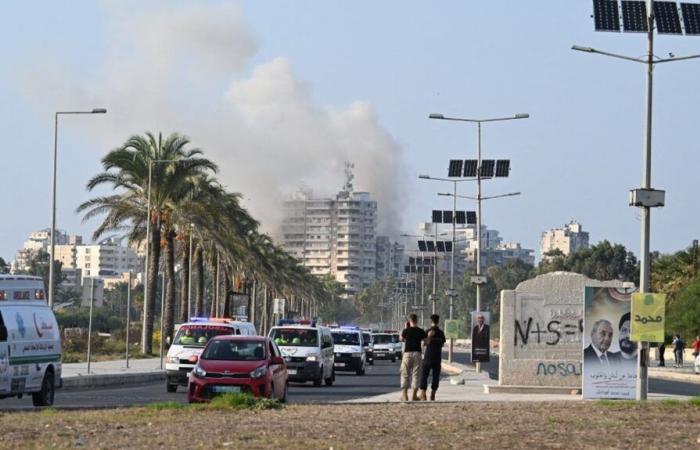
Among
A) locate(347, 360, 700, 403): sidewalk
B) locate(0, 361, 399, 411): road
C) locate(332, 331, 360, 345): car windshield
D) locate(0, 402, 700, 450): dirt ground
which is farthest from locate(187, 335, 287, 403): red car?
locate(332, 331, 360, 345): car windshield

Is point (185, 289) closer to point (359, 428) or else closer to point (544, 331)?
point (544, 331)

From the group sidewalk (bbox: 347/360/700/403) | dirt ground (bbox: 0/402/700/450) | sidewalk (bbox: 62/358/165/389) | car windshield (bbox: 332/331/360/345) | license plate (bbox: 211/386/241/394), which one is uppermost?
car windshield (bbox: 332/331/360/345)

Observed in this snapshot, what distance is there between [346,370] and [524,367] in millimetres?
24038

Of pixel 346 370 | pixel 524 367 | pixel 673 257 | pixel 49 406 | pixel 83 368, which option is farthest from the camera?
pixel 673 257

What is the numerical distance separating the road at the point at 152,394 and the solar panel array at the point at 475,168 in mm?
28165

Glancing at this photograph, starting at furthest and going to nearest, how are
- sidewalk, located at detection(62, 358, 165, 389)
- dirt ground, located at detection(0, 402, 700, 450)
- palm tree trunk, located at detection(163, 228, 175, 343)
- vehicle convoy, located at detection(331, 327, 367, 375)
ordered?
palm tree trunk, located at detection(163, 228, 175, 343) → vehicle convoy, located at detection(331, 327, 367, 375) → sidewalk, located at detection(62, 358, 165, 389) → dirt ground, located at detection(0, 402, 700, 450)

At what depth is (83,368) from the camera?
52500 millimetres

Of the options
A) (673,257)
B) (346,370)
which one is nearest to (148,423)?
(346,370)

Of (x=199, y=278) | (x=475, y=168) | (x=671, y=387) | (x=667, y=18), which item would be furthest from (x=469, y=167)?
(x=667, y=18)

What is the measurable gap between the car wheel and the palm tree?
3680 cm

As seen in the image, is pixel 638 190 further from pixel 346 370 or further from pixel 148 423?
pixel 346 370

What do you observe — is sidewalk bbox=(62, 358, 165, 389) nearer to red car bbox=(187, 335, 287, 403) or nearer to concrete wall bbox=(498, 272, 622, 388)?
red car bbox=(187, 335, 287, 403)

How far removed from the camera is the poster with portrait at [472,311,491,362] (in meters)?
48.4

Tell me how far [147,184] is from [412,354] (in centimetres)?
3757
